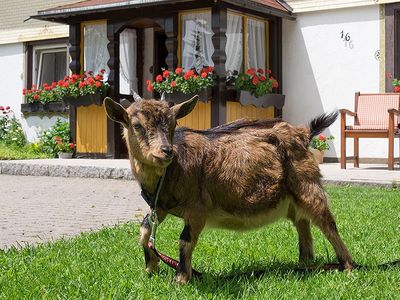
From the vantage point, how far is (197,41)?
40.7 feet

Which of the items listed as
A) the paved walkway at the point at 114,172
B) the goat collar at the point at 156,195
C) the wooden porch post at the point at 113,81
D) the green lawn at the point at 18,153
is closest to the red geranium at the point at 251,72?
the paved walkway at the point at 114,172

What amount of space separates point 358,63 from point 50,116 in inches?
273

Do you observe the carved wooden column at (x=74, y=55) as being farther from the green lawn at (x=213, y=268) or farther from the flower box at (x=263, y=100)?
the green lawn at (x=213, y=268)

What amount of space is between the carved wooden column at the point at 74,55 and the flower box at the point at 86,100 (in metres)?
0.29

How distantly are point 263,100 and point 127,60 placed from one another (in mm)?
3194

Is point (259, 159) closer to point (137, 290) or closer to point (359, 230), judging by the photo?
point (137, 290)

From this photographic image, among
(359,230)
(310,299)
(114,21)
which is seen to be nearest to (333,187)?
(359,230)

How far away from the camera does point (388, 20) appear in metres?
11.9

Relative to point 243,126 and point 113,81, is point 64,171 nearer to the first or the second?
point 113,81

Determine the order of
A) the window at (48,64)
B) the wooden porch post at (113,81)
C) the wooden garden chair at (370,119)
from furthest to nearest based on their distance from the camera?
the window at (48,64) → the wooden porch post at (113,81) → the wooden garden chair at (370,119)

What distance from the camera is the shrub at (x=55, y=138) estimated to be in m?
13.8

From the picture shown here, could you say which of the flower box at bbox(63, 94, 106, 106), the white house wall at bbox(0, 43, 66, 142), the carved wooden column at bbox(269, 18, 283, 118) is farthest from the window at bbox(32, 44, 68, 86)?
the carved wooden column at bbox(269, 18, 283, 118)

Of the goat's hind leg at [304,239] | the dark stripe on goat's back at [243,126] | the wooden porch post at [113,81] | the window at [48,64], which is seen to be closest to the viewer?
the dark stripe on goat's back at [243,126]

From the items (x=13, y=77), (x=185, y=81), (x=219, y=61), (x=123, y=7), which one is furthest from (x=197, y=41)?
(x=13, y=77)
